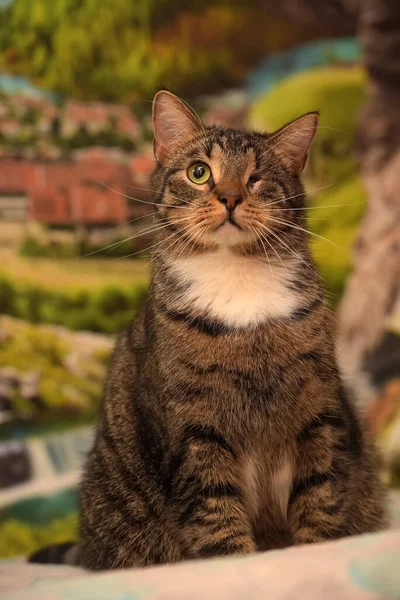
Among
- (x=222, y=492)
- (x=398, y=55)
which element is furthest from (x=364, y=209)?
(x=222, y=492)

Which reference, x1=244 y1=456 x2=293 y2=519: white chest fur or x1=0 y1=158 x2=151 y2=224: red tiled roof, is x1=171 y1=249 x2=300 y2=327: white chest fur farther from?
x1=0 y1=158 x2=151 y2=224: red tiled roof

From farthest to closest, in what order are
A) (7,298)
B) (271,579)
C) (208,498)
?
(7,298) < (208,498) < (271,579)

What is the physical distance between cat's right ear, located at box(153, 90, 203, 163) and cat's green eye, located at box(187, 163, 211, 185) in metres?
0.12

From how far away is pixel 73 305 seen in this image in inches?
98.4

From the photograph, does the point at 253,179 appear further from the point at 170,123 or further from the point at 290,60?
the point at 290,60

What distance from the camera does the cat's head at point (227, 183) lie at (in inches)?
53.2

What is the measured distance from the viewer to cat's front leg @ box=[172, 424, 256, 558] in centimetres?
127

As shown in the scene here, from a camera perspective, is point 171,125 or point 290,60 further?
point 290,60

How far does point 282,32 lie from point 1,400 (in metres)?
1.69

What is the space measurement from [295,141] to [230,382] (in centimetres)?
52

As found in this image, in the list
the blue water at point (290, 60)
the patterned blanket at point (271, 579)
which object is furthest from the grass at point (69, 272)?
the patterned blanket at point (271, 579)

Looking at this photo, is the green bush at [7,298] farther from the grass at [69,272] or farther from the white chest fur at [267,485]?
the white chest fur at [267,485]

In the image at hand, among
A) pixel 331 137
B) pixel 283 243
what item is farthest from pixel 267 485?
pixel 331 137

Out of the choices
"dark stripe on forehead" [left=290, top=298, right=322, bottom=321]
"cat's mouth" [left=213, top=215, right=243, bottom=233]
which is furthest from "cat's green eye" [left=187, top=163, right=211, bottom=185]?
"dark stripe on forehead" [left=290, top=298, right=322, bottom=321]
